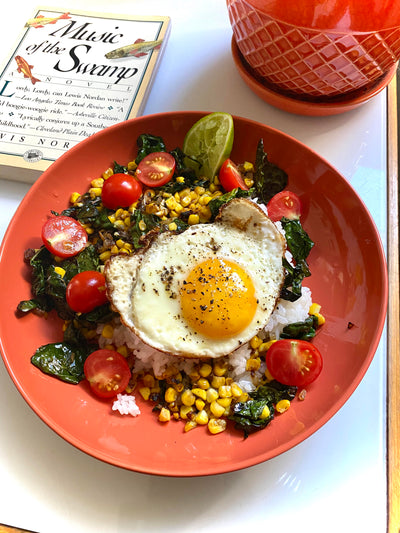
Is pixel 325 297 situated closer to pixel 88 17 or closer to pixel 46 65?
pixel 46 65

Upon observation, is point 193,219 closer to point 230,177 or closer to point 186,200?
point 186,200

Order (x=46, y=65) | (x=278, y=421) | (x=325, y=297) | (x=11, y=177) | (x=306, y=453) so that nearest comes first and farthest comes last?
1. (x=278, y=421)
2. (x=306, y=453)
3. (x=325, y=297)
4. (x=11, y=177)
5. (x=46, y=65)

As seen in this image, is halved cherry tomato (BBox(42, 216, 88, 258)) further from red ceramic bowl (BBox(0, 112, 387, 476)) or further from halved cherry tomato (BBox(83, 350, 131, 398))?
halved cherry tomato (BBox(83, 350, 131, 398))

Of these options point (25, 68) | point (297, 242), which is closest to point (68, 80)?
point (25, 68)

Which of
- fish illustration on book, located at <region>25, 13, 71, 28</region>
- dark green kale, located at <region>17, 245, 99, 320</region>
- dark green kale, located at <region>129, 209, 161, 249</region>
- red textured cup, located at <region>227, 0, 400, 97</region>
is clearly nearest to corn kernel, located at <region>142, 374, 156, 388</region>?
dark green kale, located at <region>17, 245, 99, 320</region>

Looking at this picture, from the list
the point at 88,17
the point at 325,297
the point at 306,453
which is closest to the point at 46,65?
the point at 88,17

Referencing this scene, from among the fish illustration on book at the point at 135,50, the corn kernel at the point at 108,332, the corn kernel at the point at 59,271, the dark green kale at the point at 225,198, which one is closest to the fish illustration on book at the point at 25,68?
the fish illustration on book at the point at 135,50
